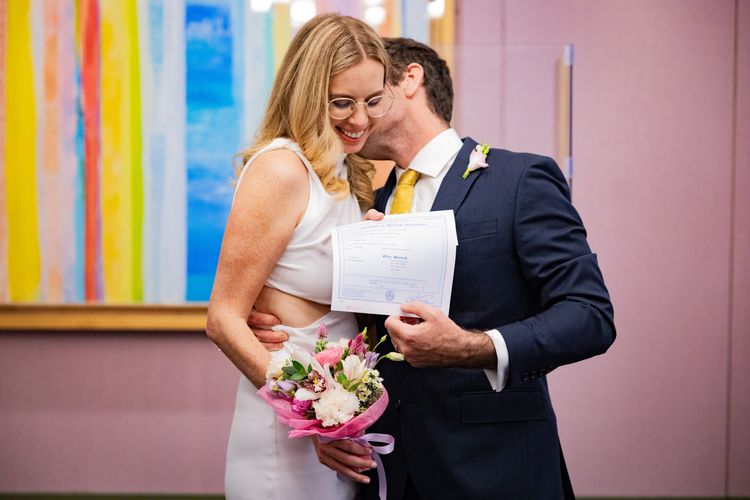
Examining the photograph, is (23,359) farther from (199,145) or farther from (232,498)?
(232,498)

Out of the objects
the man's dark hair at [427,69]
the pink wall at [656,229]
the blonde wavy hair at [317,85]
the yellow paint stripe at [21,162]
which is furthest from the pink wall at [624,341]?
the blonde wavy hair at [317,85]

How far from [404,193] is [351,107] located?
11.0 inches

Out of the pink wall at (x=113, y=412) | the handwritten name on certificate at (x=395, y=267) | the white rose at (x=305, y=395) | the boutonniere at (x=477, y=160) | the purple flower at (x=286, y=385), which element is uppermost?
the boutonniere at (x=477, y=160)

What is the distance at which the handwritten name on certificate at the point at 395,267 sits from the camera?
1.37m

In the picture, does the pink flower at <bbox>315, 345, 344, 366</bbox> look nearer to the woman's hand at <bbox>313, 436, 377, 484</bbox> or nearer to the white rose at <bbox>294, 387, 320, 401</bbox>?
the white rose at <bbox>294, 387, 320, 401</bbox>

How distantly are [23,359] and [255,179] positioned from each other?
92.3 inches

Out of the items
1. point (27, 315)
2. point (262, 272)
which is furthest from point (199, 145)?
point (262, 272)

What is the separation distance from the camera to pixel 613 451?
3.16m

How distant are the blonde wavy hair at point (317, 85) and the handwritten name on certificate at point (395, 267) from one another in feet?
0.74

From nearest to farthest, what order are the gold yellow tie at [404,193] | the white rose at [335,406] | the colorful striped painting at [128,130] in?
the white rose at [335,406]
the gold yellow tie at [404,193]
the colorful striped painting at [128,130]

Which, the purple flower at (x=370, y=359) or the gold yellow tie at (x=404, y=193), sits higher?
the gold yellow tie at (x=404, y=193)

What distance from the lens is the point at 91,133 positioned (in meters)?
3.03

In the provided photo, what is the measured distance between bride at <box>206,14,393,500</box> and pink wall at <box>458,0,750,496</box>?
1641 mm

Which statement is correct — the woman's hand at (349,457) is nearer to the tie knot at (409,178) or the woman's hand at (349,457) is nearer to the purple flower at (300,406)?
the purple flower at (300,406)
